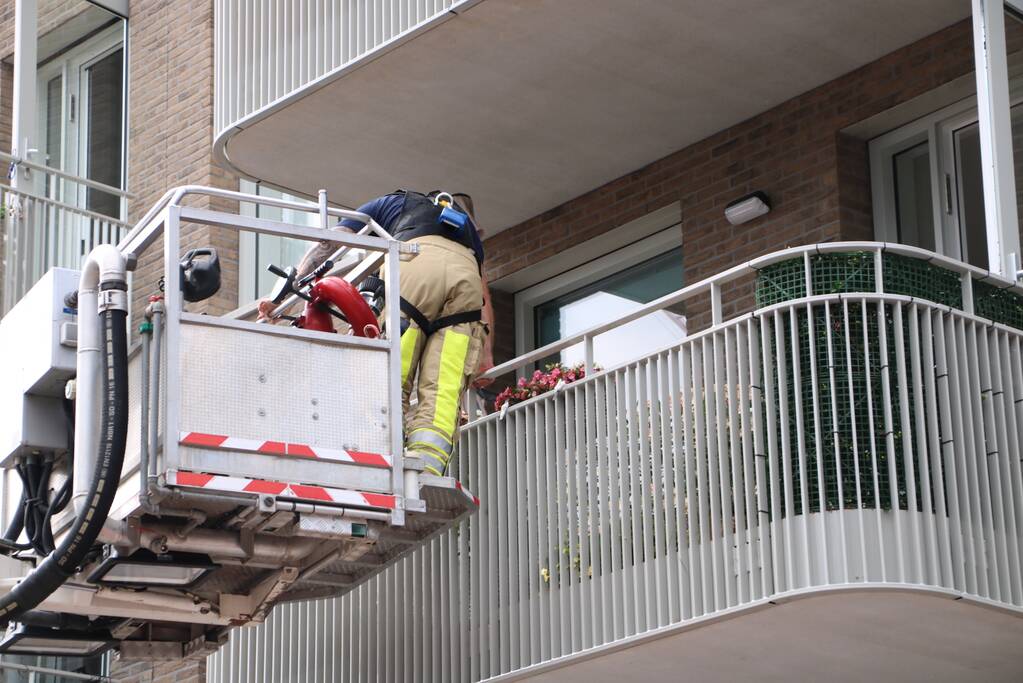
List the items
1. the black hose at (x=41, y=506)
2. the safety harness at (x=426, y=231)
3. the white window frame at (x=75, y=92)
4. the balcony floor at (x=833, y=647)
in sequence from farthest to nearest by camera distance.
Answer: the white window frame at (x=75, y=92)
the safety harness at (x=426, y=231)
the black hose at (x=41, y=506)
the balcony floor at (x=833, y=647)

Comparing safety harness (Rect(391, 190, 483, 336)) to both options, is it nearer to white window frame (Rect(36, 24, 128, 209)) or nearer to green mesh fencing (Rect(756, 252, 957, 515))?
green mesh fencing (Rect(756, 252, 957, 515))

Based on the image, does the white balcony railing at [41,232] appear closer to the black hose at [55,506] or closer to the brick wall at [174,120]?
the brick wall at [174,120]

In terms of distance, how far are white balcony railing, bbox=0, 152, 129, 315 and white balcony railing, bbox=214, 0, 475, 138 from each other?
9.70 ft

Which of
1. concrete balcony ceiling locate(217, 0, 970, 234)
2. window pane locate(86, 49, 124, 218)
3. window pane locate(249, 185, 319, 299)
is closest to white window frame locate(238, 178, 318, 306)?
window pane locate(249, 185, 319, 299)

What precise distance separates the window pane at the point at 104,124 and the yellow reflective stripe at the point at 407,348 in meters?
8.41

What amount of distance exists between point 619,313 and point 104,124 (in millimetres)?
6555

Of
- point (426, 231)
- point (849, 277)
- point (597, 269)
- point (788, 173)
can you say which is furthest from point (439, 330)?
point (597, 269)

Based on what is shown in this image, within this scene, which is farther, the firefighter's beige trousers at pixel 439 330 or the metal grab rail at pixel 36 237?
the metal grab rail at pixel 36 237

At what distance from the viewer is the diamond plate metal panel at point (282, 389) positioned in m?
9.29

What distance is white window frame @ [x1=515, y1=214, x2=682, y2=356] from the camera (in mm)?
A: 14336

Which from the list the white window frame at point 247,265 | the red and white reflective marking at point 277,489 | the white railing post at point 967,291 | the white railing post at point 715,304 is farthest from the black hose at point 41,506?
the white window frame at point 247,265

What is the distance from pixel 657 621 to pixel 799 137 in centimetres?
396

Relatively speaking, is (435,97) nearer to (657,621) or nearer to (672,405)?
(672,405)

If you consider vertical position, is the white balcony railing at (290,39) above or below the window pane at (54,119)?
below
